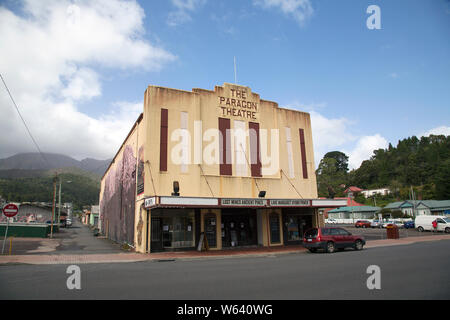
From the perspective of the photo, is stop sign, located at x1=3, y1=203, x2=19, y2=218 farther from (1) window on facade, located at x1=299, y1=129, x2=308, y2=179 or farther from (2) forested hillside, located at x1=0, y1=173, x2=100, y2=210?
(2) forested hillside, located at x1=0, y1=173, x2=100, y2=210

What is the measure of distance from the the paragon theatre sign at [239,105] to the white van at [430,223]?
2869 centimetres

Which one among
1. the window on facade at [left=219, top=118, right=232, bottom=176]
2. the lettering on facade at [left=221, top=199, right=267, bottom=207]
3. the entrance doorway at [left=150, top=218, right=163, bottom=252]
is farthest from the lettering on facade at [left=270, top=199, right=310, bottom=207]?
the entrance doorway at [left=150, top=218, right=163, bottom=252]

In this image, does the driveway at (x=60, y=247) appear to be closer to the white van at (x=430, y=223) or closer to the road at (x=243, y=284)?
the road at (x=243, y=284)

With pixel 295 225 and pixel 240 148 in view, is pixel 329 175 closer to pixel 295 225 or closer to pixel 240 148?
pixel 295 225

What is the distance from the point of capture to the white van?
3550 cm

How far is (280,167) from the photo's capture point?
2517cm

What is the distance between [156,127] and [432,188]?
87.9 metres

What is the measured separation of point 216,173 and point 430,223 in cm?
3181

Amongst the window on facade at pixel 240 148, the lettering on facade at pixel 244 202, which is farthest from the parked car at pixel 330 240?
the window on facade at pixel 240 148

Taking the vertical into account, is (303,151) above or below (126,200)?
above

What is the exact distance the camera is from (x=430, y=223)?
123 ft

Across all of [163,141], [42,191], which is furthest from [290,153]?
[42,191]
